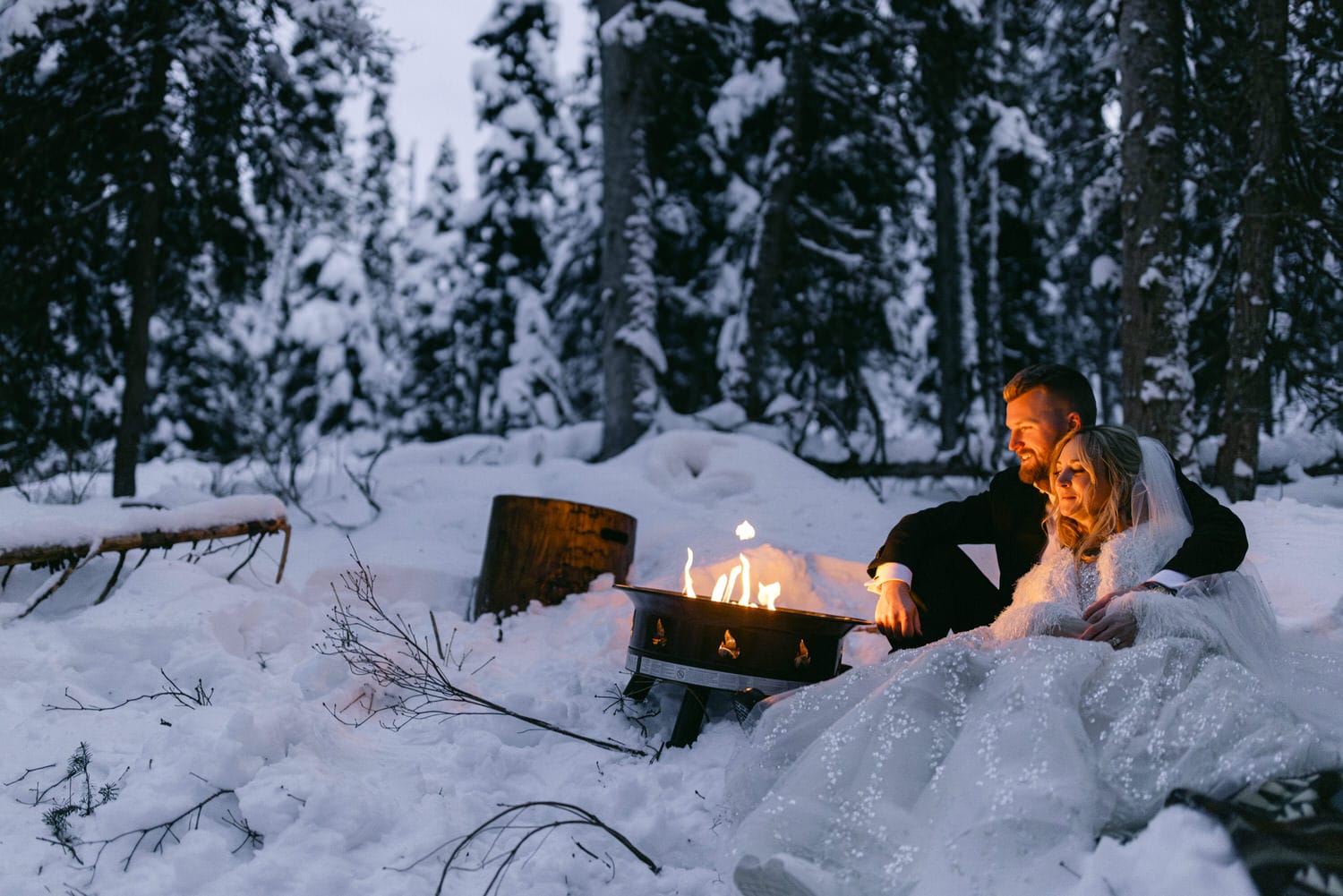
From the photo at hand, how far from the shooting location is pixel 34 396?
891 centimetres

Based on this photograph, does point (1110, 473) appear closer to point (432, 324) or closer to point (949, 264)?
point (949, 264)

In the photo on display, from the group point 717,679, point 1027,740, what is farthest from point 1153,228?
point 1027,740

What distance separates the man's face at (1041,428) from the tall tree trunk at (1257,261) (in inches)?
132

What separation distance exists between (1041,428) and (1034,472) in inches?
7.1

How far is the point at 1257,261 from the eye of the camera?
6.10m

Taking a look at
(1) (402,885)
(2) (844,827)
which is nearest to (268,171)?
(1) (402,885)

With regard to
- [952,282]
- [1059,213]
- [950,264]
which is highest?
[1059,213]

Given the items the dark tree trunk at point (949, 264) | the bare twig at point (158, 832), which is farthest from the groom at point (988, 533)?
the dark tree trunk at point (949, 264)

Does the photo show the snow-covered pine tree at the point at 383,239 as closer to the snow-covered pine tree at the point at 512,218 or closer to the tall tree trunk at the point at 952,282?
the snow-covered pine tree at the point at 512,218

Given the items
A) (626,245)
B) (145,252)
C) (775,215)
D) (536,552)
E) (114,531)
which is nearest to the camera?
(114,531)

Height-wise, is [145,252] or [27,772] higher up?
[145,252]

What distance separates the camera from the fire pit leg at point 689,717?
140 inches

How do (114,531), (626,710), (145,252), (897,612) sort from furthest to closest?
(145,252)
(114,531)
(626,710)
(897,612)

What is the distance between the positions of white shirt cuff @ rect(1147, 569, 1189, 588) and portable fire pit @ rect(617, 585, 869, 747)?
1.06 meters
